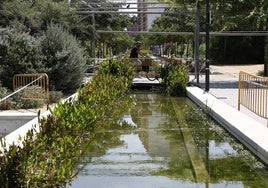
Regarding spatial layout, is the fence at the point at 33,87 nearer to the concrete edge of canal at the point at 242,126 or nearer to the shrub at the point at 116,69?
the shrub at the point at 116,69

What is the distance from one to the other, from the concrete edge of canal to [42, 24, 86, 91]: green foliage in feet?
18.2

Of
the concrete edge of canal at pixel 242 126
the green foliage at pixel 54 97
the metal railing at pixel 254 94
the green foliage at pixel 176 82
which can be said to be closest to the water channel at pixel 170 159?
the concrete edge of canal at pixel 242 126

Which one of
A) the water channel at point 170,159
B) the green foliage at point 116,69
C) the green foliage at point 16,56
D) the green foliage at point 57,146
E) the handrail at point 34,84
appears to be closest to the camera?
the green foliage at point 57,146

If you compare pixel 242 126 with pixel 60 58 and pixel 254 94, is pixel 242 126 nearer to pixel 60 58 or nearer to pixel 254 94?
pixel 254 94

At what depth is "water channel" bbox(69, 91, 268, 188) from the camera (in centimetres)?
711

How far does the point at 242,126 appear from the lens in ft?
33.0

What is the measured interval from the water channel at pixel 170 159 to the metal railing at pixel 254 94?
1.07 metres

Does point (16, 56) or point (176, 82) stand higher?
point (16, 56)

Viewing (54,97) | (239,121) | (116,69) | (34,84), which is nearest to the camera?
(239,121)

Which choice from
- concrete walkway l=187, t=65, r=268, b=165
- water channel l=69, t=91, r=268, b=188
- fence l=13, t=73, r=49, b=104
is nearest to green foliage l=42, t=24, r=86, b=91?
fence l=13, t=73, r=49, b=104

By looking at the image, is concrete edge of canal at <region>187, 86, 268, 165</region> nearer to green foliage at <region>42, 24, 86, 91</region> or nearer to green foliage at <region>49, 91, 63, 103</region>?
green foliage at <region>49, 91, 63, 103</region>

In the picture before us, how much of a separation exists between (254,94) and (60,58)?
820 cm

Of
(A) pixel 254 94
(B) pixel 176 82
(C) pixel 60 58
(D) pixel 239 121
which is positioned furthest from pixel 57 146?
(B) pixel 176 82

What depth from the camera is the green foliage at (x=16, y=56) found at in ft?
55.9
